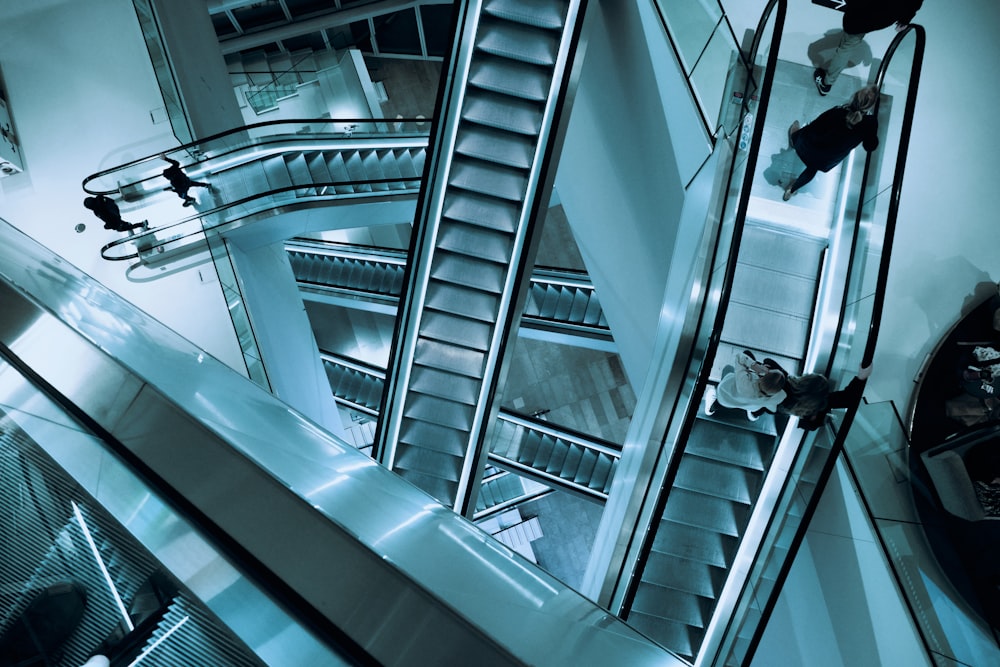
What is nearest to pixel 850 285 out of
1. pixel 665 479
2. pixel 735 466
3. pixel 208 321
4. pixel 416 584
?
pixel 735 466

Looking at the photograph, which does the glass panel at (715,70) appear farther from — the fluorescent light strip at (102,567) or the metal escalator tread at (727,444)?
the fluorescent light strip at (102,567)

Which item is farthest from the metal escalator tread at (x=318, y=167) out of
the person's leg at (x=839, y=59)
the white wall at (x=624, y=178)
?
the person's leg at (x=839, y=59)

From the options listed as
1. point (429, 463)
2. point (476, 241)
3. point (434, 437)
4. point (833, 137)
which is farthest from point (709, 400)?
point (429, 463)

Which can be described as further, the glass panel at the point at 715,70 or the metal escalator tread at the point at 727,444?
the metal escalator tread at the point at 727,444

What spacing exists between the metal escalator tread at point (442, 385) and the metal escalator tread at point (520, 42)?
12.9ft

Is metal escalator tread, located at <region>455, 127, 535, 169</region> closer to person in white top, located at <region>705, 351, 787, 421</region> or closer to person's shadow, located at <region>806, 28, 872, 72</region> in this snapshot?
person's shadow, located at <region>806, 28, 872, 72</region>

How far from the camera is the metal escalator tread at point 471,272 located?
300 inches

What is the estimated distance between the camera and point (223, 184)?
943 centimetres

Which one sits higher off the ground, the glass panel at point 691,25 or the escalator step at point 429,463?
the glass panel at point 691,25

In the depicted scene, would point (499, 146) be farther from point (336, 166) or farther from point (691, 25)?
point (336, 166)

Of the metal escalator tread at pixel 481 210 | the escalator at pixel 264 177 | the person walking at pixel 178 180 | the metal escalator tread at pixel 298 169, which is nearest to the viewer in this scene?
the metal escalator tread at pixel 481 210

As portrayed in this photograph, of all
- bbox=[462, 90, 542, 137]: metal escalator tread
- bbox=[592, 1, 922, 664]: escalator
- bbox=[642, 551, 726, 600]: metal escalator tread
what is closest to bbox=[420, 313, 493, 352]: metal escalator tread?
bbox=[462, 90, 542, 137]: metal escalator tread

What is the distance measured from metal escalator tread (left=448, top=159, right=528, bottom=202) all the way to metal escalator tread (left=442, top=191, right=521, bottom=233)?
3.3 inches

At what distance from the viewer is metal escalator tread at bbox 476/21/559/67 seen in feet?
23.9
